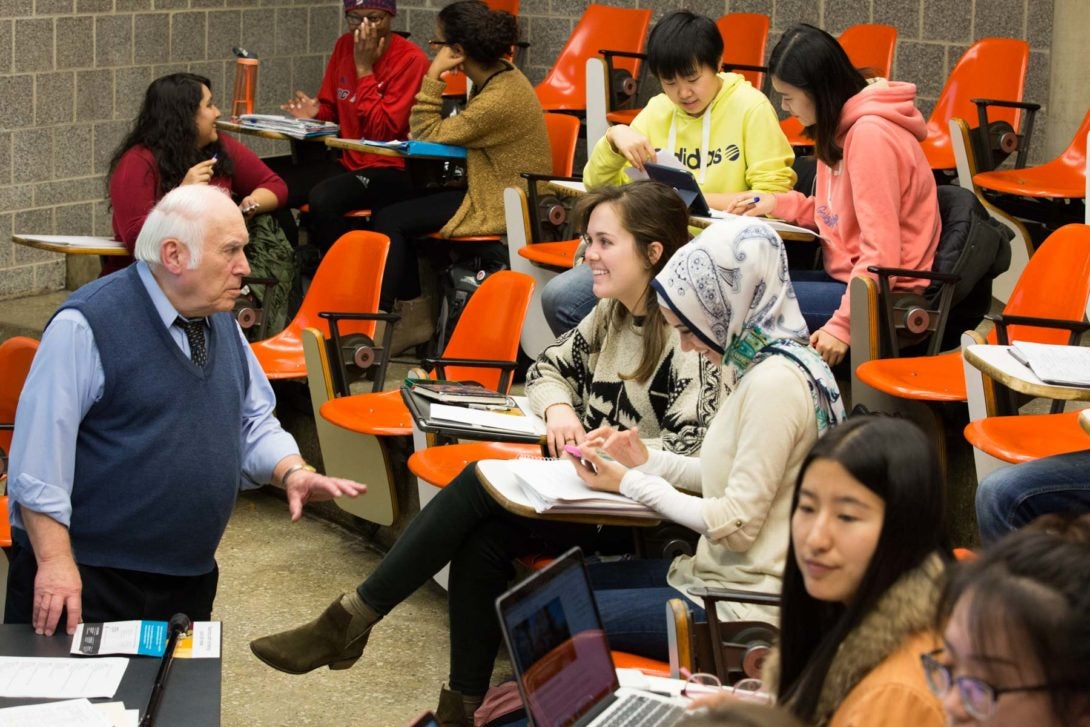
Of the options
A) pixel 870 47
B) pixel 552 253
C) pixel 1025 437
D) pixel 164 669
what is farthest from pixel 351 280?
pixel 164 669

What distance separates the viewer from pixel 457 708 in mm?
3180

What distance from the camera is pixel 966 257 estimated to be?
4020mm

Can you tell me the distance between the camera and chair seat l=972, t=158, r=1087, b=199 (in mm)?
5203

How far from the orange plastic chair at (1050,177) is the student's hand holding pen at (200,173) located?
2.68 m

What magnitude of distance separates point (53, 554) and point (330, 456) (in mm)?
1979

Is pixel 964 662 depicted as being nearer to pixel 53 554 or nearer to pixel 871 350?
pixel 53 554

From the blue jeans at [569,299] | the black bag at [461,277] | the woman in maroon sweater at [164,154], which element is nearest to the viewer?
the blue jeans at [569,299]

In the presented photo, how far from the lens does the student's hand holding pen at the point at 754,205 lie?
14.6 feet

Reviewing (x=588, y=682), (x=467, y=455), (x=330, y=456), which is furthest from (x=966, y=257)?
→ (x=588, y=682)

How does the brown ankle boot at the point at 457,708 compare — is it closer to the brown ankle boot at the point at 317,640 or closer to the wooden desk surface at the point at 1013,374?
the brown ankle boot at the point at 317,640

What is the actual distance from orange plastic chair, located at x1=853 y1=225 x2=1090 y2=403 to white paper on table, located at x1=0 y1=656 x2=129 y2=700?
79.3 inches

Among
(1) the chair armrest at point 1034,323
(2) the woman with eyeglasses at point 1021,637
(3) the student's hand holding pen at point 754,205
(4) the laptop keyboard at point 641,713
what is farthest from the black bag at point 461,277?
(2) the woman with eyeglasses at point 1021,637

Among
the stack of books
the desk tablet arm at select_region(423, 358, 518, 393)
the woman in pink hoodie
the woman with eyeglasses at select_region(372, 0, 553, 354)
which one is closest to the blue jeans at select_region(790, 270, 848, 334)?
the woman in pink hoodie

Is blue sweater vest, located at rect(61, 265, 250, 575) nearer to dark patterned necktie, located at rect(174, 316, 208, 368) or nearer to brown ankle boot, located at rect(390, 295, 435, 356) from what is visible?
dark patterned necktie, located at rect(174, 316, 208, 368)
